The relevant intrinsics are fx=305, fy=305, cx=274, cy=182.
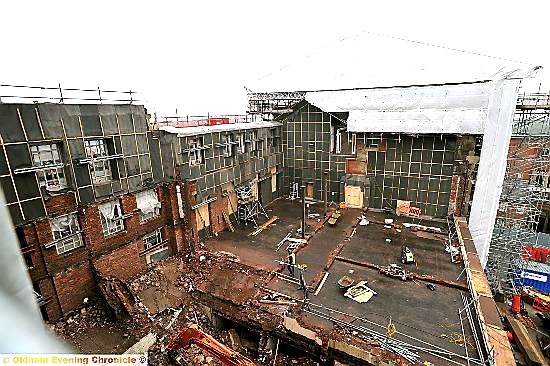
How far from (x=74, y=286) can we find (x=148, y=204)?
4.82 metres

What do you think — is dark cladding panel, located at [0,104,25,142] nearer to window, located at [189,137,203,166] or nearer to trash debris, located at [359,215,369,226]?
window, located at [189,137,203,166]

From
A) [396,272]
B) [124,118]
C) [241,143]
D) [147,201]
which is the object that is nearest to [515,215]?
[396,272]

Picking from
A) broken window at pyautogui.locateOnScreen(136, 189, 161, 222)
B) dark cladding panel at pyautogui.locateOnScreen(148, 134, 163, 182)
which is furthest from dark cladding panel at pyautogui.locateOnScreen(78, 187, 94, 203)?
dark cladding panel at pyautogui.locateOnScreen(148, 134, 163, 182)

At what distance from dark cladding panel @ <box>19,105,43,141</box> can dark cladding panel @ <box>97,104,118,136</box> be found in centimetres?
244

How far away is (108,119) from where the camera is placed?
13.8m

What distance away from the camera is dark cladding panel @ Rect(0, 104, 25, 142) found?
1064cm

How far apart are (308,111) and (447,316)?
1672cm

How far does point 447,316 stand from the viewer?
12.6 meters

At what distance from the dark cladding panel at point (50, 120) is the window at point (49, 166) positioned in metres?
0.49

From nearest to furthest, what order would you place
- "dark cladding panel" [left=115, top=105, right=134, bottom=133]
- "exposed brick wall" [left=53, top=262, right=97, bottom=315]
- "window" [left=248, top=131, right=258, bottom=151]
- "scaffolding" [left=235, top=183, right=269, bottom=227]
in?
1. "exposed brick wall" [left=53, top=262, right=97, bottom=315]
2. "dark cladding panel" [left=115, top=105, right=134, bottom=133]
3. "scaffolding" [left=235, top=183, right=269, bottom=227]
4. "window" [left=248, top=131, right=258, bottom=151]

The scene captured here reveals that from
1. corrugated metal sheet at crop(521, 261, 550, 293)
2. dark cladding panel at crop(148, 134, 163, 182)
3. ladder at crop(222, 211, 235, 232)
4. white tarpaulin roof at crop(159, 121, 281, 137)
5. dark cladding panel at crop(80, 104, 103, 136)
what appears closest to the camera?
dark cladding panel at crop(80, 104, 103, 136)

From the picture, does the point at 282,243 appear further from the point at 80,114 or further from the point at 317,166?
the point at 80,114

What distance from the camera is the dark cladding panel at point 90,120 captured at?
12.9 meters

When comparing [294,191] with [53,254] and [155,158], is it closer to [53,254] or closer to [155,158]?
[155,158]
